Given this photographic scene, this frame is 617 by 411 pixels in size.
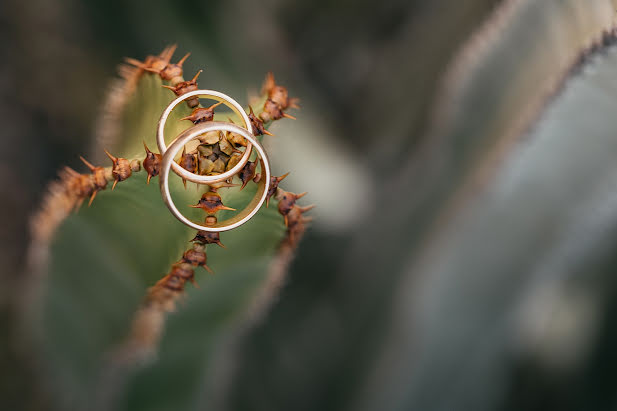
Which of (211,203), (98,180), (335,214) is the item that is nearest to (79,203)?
(98,180)

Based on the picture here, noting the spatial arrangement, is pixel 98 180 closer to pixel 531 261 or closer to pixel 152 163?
pixel 152 163

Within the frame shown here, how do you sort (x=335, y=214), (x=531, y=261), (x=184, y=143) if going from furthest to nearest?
(x=335, y=214) < (x=531, y=261) < (x=184, y=143)

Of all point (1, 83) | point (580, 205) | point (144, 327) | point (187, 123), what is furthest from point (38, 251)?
point (1, 83)

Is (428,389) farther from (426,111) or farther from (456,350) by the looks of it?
(426,111)

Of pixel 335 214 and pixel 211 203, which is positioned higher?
pixel 335 214

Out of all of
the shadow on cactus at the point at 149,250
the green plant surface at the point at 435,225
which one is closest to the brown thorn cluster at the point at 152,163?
the shadow on cactus at the point at 149,250

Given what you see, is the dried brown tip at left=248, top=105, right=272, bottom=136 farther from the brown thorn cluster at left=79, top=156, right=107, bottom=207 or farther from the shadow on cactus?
the brown thorn cluster at left=79, top=156, right=107, bottom=207

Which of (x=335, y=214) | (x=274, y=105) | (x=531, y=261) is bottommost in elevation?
(x=274, y=105)
